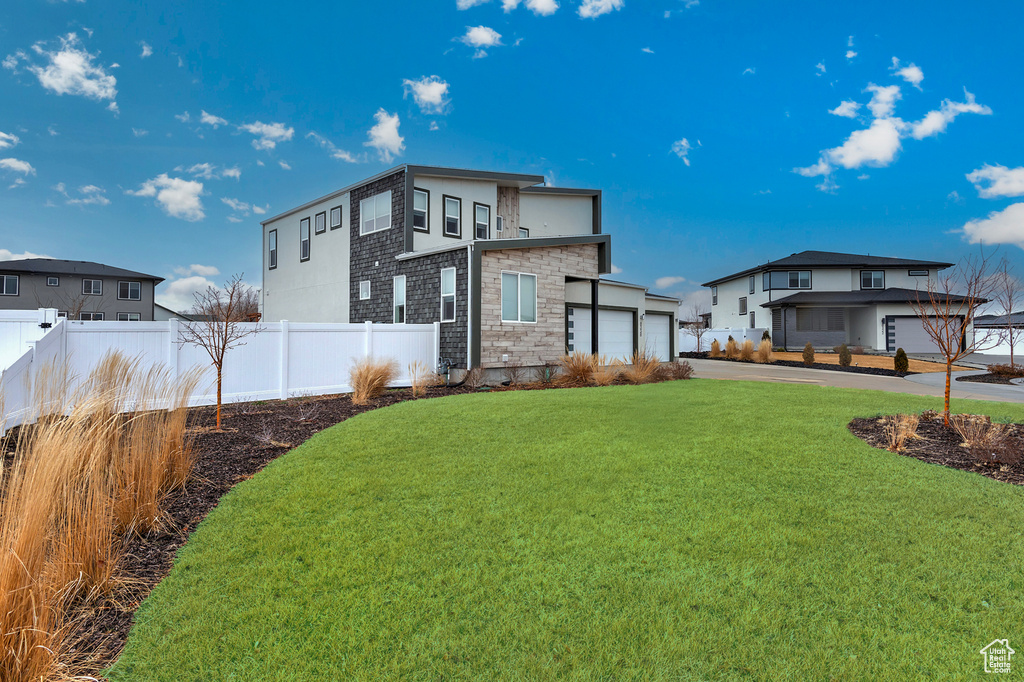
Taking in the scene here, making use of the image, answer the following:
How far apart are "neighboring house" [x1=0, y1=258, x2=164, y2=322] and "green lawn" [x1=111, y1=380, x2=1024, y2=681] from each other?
3621cm

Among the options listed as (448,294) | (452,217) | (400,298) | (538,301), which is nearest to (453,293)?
(448,294)

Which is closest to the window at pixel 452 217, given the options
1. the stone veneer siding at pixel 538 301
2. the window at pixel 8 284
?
the stone veneer siding at pixel 538 301

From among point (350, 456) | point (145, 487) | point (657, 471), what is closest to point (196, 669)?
point (145, 487)

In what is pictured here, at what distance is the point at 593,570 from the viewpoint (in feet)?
10.3

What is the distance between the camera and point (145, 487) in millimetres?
3871

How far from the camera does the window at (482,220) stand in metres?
18.2

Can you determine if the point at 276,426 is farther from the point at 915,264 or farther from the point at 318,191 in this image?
the point at 915,264

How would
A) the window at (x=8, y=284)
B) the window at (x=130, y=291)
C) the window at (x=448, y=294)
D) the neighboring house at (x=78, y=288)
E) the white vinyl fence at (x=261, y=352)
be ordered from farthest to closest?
the window at (x=130, y=291) → the neighboring house at (x=78, y=288) → the window at (x=8, y=284) → the window at (x=448, y=294) → the white vinyl fence at (x=261, y=352)

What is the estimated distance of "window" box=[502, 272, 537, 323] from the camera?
14.2 m

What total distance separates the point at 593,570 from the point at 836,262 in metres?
38.8

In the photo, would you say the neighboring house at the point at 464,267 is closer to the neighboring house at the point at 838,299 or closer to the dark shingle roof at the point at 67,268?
the neighboring house at the point at 838,299

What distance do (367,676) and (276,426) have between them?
238 inches

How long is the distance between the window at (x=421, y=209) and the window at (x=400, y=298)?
1907mm

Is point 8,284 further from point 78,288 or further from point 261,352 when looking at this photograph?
point 261,352
